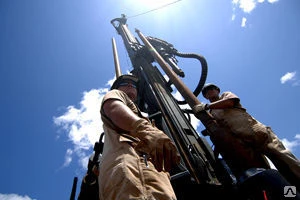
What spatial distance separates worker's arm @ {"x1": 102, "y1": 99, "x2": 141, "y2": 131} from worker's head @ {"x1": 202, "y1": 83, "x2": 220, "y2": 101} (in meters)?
2.32

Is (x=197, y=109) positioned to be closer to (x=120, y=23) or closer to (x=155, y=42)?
(x=155, y=42)

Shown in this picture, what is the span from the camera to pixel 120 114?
1.27 m

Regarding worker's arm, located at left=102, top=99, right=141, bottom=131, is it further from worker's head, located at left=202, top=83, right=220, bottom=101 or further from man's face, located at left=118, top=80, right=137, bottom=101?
worker's head, located at left=202, top=83, right=220, bottom=101

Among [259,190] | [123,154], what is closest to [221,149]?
[259,190]

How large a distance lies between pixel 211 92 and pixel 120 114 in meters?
2.44

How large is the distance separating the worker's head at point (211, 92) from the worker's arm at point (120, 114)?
232 cm

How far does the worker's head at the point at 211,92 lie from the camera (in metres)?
3.37

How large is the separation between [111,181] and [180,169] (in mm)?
1185

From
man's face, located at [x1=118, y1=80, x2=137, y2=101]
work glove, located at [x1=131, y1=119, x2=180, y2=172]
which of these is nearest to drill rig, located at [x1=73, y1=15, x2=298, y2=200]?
work glove, located at [x1=131, y1=119, x2=180, y2=172]

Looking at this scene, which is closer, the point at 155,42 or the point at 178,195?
the point at 178,195

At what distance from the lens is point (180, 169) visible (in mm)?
2141

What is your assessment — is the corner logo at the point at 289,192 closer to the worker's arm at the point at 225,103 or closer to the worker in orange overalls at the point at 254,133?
the worker in orange overalls at the point at 254,133

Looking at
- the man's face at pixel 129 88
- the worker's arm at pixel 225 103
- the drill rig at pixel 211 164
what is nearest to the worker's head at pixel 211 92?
the worker's arm at pixel 225 103

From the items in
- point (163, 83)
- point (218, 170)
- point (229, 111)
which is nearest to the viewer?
point (218, 170)
